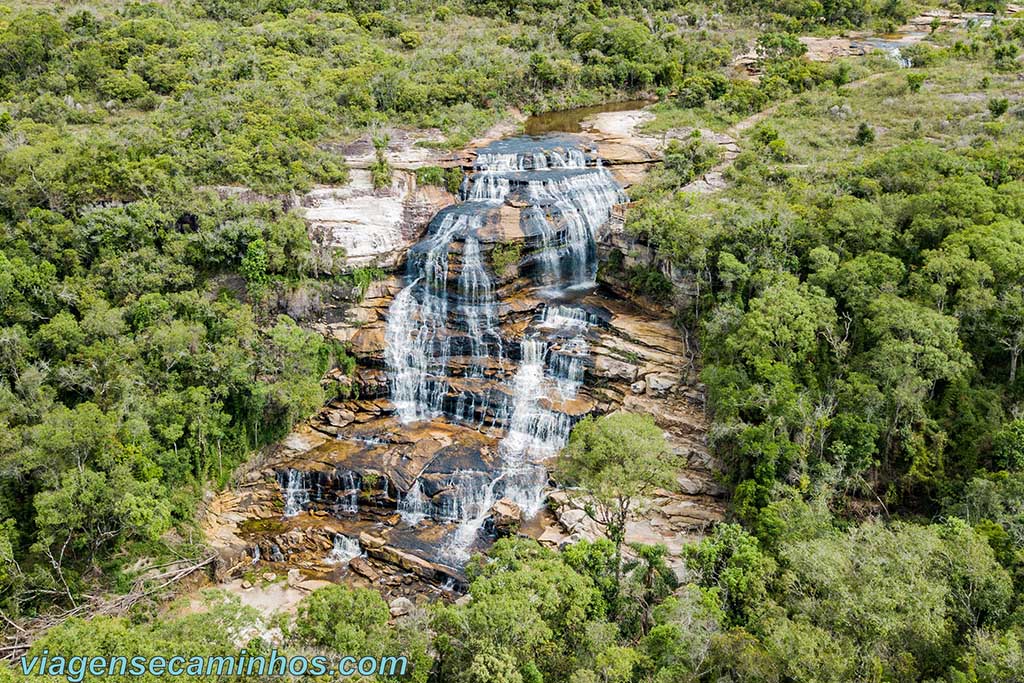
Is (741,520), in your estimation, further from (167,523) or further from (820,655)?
(167,523)

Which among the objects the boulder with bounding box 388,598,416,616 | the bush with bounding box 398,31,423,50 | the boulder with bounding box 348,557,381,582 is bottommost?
the boulder with bounding box 388,598,416,616

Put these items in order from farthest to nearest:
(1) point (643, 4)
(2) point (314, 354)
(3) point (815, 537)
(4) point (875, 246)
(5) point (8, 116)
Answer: (1) point (643, 4) → (5) point (8, 116) → (2) point (314, 354) → (4) point (875, 246) → (3) point (815, 537)

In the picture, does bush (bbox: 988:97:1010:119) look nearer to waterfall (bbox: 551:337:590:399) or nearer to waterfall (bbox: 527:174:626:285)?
waterfall (bbox: 527:174:626:285)

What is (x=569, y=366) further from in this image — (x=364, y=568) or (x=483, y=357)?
(x=364, y=568)

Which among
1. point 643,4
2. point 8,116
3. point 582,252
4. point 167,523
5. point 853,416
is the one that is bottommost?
point 167,523

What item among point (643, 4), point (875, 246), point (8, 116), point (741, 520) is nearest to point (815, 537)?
point (741, 520)

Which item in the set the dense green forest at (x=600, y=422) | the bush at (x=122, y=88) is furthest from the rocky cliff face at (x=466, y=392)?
the bush at (x=122, y=88)

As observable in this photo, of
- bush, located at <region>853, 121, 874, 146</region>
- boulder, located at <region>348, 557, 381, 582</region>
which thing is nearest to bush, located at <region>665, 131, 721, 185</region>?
bush, located at <region>853, 121, 874, 146</region>
